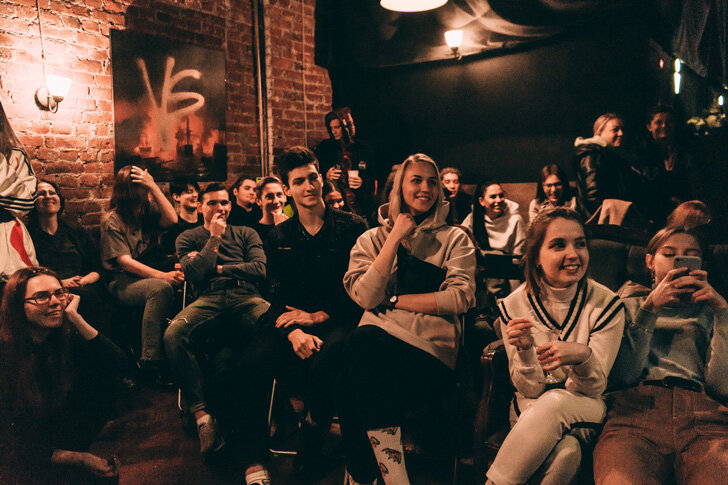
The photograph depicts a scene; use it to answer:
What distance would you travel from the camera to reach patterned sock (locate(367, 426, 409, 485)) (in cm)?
182

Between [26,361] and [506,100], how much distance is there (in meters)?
4.63

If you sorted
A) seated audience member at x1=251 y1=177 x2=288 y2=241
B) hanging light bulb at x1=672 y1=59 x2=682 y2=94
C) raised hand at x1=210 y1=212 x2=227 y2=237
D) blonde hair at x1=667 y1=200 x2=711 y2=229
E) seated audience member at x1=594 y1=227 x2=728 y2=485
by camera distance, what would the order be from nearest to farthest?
seated audience member at x1=594 y1=227 x2=728 y2=485 < blonde hair at x1=667 y1=200 x2=711 y2=229 < raised hand at x1=210 y1=212 x2=227 y2=237 < seated audience member at x1=251 y1=177 x2=288 y2=241 < hanging light bulb at x1=672 y1=59 x2=682 y2=94

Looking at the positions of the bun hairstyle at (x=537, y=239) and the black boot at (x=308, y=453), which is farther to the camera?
the black boot at (x=308, y=453)

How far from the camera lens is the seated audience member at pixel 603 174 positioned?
10.3ft

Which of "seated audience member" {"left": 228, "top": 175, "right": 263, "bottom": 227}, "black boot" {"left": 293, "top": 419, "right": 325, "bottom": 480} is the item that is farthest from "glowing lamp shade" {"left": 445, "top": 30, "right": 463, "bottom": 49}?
"black boot" {"left": 293, "top": 419, "right": 325, "bottom": 480}

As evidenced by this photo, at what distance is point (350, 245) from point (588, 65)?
3.46 m

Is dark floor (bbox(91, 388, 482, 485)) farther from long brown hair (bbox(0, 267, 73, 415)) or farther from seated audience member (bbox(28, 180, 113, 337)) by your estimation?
seated audience member (bbox(28, 180, 113, 337))

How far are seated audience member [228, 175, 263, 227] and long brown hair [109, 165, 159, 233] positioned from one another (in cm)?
54

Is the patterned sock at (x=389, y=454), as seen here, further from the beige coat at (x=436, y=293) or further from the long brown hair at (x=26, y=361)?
the long brown hair at (x=26, y=361)

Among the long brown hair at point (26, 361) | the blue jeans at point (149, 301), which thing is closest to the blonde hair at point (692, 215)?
the long brown hair at point (26, 361)

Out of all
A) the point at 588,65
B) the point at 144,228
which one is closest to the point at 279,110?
the point at 144,228

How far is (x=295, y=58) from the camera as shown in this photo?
5.65m

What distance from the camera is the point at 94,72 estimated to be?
399cm

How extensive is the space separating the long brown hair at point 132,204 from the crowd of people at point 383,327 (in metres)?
0.07
